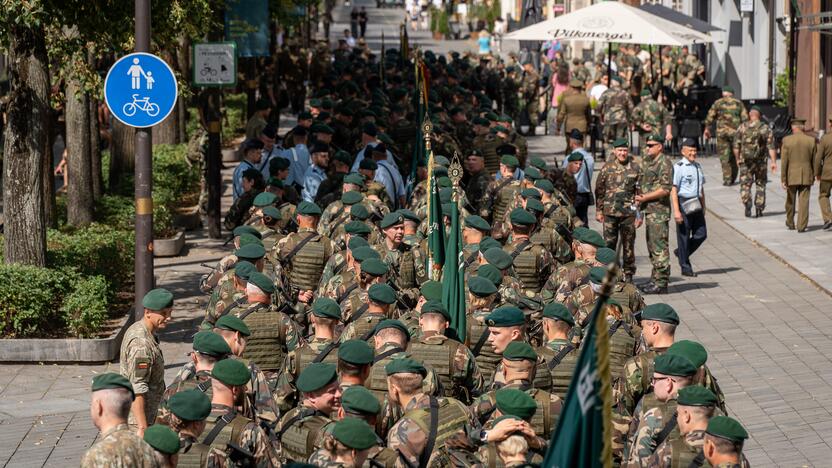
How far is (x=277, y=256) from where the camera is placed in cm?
1472

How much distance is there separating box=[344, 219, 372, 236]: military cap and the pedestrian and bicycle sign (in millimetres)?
5729

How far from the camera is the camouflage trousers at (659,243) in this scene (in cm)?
1864

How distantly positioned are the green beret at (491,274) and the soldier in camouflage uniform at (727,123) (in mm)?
15891

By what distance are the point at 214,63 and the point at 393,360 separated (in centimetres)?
1119

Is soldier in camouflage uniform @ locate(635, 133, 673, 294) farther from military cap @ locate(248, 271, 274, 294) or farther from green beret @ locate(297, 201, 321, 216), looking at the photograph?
military cap @ locate(248, 271, 274, 294)

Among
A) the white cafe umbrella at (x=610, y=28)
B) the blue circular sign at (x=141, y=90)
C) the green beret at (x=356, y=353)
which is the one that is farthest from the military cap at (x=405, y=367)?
the white cafe umbrella at (x=610, y=28)

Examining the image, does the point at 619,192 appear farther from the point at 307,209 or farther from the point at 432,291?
the point at 432,291

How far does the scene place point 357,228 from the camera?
14.2m

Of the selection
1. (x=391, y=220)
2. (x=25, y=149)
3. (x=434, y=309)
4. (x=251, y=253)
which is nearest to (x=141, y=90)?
(x=251, y=253)

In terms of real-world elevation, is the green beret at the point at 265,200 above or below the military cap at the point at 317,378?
above

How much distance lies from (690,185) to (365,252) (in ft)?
25.0

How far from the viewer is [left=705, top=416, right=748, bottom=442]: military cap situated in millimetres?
7527

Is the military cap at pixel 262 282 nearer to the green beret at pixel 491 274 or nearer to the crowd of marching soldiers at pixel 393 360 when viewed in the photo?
the crowd of marching soldiers at pixel 393 360

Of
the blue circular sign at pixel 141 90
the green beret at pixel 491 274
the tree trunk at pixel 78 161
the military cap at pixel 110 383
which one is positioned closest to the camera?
the military cap at pixel 110 383
